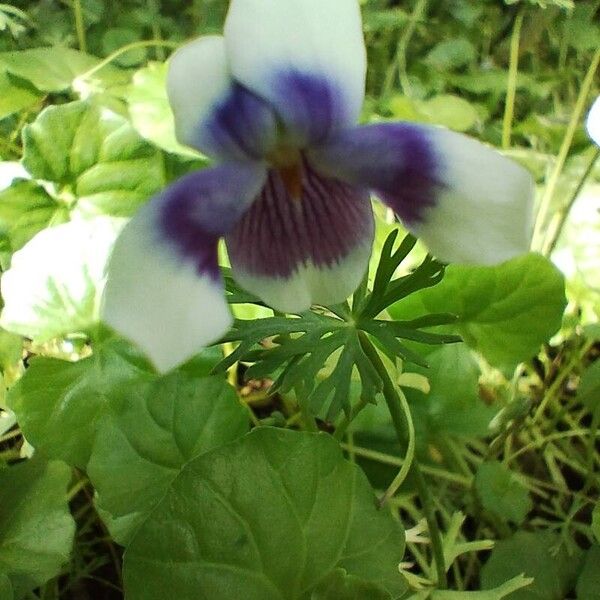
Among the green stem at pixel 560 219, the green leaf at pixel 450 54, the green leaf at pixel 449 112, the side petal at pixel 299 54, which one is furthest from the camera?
the green leaf at pixel 450 54

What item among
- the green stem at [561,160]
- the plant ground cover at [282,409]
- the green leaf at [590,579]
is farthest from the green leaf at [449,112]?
the green leaf at [590,579]

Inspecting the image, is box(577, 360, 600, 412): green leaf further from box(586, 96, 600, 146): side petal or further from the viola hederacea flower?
the viola hederacea flower

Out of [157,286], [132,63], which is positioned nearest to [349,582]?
[157,286]

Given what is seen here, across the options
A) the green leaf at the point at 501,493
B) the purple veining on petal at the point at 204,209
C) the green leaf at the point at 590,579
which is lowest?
the green leaf at the point at 590,579

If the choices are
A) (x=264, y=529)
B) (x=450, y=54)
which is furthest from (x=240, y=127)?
(x=450, y=54)

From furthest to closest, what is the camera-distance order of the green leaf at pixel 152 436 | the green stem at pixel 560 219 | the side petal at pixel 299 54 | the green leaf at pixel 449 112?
the green leaf at pixel 449 112
the green stem at pixel 560 219
the green leaf at pixel 152 436
the side petal at pixel 299 54

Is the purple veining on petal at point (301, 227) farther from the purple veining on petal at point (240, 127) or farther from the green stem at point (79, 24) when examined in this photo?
the green stem at point (79, 24)

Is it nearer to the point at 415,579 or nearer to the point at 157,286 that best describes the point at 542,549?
the point at 415,579
